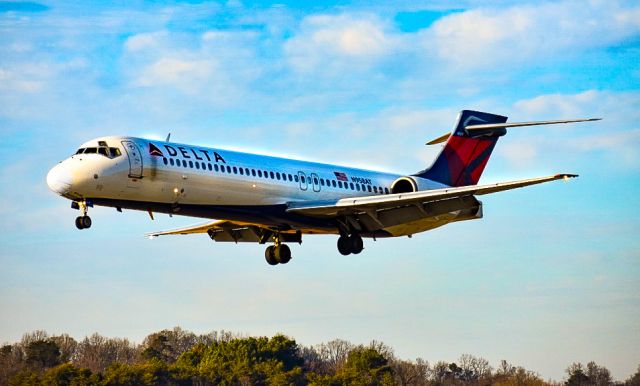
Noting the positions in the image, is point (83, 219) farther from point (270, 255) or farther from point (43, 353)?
point (43, 353)

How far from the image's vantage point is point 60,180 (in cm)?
4306

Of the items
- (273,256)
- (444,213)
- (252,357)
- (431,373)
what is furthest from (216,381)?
(444,213)

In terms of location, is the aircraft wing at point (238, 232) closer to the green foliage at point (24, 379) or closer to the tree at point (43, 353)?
the green foliage at point (24, 379)

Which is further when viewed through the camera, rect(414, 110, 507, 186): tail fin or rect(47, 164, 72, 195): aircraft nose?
rect(414, 110, 507, 186): tail fin

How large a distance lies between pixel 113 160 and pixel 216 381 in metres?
35.2

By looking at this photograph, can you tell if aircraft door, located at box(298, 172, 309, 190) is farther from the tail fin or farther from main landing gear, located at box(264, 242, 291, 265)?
the tail fin

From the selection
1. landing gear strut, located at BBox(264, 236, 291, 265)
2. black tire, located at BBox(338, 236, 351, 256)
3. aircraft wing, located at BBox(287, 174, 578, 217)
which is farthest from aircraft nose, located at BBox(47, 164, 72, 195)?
black tire, located at BBox(338, 236, 351, 256)

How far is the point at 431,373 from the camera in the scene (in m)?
81.9

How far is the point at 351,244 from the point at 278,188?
12.9ft

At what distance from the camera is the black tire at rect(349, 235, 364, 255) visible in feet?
164

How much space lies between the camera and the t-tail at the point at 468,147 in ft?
184

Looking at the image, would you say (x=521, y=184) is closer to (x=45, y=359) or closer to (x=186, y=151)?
(x=186, y=151)

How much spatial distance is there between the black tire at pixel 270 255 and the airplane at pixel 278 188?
5 centimetres

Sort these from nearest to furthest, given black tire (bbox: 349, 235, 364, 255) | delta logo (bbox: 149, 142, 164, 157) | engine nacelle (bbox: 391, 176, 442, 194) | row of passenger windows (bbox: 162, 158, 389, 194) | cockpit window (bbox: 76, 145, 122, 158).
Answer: cockpit window (bbox: 76, 145, 122, 158), delta logo (bbox: 149, 142, 164, 157), row of passenger windows (bbox: 162, 158, 389, 194), black tire (bbox: 349, 235, 364, 255), engine nacelle (bbox: 391, 176, 442, 194)
